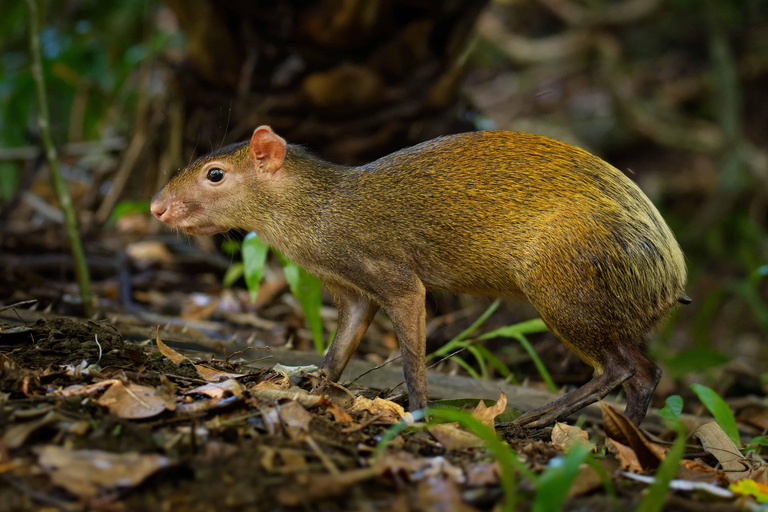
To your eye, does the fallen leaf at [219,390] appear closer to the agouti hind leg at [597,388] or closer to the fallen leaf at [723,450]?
the agouti hind leg at [597,388]

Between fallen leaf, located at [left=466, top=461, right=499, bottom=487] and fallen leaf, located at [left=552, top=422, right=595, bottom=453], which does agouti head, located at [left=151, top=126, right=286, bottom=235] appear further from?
fallen leaf, located at [left=466, top=461, right=499, bottom=487]

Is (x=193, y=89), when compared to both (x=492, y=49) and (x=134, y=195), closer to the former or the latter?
(x=134, y=195)

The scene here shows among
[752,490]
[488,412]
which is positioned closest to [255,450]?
[488,412]

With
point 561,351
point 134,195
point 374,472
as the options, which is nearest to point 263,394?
point 374,472

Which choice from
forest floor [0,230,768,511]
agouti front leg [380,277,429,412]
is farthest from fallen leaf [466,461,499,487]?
agouti front leg [380,277,429,412]

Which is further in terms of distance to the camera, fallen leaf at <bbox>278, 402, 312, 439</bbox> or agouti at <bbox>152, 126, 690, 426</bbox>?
agouti at <bbox>152, 126, 690, 426</bbox>

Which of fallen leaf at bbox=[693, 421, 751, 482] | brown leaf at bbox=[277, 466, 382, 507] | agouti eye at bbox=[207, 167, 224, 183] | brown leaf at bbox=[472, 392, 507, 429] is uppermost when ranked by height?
agouti eye at bbox=[207, 167, 224, 183]
